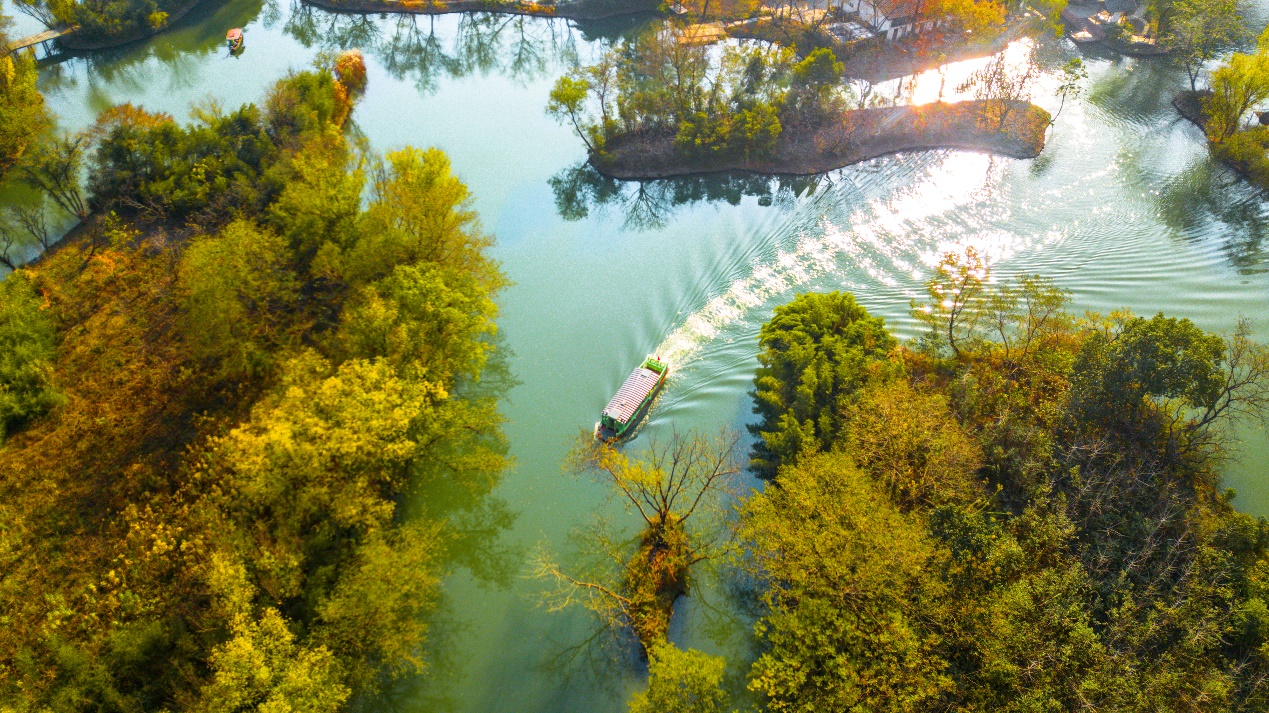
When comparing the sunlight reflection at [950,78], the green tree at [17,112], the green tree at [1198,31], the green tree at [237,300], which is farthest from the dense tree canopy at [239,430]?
the green tree at [1198,31]

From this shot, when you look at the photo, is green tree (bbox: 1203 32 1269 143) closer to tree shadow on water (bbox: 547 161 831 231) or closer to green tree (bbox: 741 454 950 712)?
tree shadow on water (bbox: 547 161 831 231)

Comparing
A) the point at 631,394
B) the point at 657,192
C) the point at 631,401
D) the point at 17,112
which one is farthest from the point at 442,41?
the point at 631,401

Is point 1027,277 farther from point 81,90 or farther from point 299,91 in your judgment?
point 81,90

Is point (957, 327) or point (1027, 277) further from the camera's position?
point (1027, 277)

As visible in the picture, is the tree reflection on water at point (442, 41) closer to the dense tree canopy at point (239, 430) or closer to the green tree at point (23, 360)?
the dense tree canopy at point (239, 430)

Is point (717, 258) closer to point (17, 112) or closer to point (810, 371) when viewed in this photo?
point (810, 371)

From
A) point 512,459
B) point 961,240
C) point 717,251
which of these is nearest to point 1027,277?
point 961,240

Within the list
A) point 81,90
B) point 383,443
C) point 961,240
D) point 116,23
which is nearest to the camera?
point 383,443
